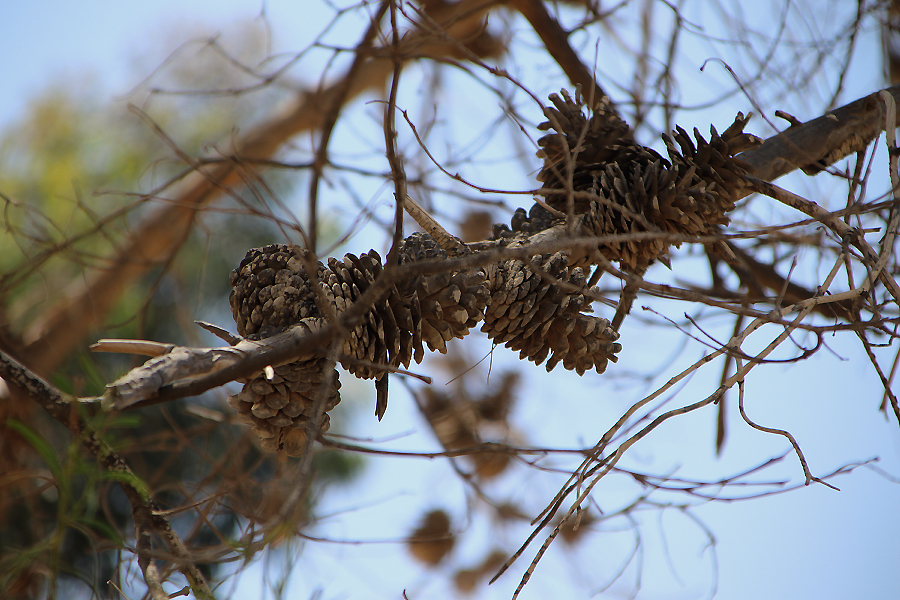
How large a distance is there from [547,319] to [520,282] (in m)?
0.05

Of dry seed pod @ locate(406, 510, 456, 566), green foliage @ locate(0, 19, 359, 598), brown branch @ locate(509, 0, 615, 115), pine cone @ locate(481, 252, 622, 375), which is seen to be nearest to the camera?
pine cone @ locate(481, 252, 622, 375)

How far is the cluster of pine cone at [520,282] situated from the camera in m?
0.56

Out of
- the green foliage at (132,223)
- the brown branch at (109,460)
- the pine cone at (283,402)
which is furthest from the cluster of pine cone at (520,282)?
the green foliage at (132,223)

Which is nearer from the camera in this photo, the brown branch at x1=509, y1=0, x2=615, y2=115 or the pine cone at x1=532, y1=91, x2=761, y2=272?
the pine cone at x1=532, y1=91, x2=761, y2=272

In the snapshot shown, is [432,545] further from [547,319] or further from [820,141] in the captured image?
[820,141]

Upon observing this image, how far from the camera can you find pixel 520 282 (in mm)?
669

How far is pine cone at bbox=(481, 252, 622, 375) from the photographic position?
0.67m

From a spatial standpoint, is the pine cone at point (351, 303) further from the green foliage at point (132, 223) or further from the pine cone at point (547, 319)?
the green foliage at point (132, 223)

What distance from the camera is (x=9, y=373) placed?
0.53m

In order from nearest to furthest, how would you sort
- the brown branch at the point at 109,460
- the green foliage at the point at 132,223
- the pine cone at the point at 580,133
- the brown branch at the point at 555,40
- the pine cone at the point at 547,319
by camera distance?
the brown branch at the point at 109,460
the pine cone at the point at 547,319
the pine cone at the point at 580,133
the brown branch at the point at 555,40
the green foliage at the point at 132,223

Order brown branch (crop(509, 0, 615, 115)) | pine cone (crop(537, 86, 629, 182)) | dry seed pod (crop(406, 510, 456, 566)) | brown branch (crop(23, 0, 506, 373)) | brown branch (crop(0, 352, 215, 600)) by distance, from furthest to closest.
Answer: dry seed pod (crop(406, 510, 456, 566)) → brown branch (crop(23, 0, 506, 373)) → brown branch (crop(509, 0, 615, 115)) → pine cone (crop(537, 86, 629, 182)) → brown branch (crop(0, 352, 215, 600))

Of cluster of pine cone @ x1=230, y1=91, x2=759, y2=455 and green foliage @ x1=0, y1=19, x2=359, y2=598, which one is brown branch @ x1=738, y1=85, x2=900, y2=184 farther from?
green foliage @ x1=0, y1=19, x2=359, y2=598

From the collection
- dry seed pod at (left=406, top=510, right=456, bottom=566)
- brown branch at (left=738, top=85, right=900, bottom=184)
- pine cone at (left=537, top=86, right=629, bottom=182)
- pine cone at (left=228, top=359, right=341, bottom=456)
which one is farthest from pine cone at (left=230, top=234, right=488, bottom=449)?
dry seed pod at (left=406, top=510, right=456, bottom=566)

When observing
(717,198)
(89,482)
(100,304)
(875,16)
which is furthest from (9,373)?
(875,16)
